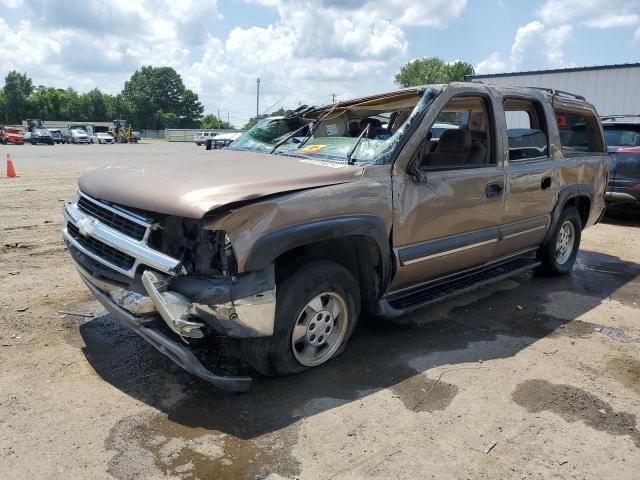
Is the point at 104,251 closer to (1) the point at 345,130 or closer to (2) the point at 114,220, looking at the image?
(2) the point at 114,220

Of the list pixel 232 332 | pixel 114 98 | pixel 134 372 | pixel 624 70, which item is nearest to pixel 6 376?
pixel 134 372

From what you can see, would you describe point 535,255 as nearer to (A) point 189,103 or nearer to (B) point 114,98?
(B) point 114,98

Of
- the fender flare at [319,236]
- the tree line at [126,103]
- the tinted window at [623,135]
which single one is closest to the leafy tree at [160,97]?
the tree line at [126,103]

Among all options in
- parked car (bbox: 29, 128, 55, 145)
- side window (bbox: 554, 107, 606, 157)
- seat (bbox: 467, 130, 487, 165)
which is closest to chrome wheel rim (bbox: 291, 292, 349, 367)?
seat (bbox: 467, 130, 487, 165)

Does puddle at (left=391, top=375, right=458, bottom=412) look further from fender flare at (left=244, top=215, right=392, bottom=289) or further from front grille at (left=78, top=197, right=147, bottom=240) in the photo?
front grille at (left=78, top=197, right=147, bottom=240)

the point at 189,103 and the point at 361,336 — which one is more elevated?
the point at 189,103

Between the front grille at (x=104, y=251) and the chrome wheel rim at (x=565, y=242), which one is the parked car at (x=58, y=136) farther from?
the chrome wheel rim at (x=565, y=242)

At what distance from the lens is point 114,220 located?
130 inches

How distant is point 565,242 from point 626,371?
2530 millimetres

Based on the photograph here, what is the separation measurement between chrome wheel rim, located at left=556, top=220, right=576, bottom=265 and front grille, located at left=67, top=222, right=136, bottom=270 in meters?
4.62

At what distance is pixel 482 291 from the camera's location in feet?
18.0

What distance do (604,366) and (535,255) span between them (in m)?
2.07

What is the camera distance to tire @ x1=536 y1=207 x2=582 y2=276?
18.8ft

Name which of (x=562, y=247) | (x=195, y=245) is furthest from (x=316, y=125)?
(x=562, y=247)
